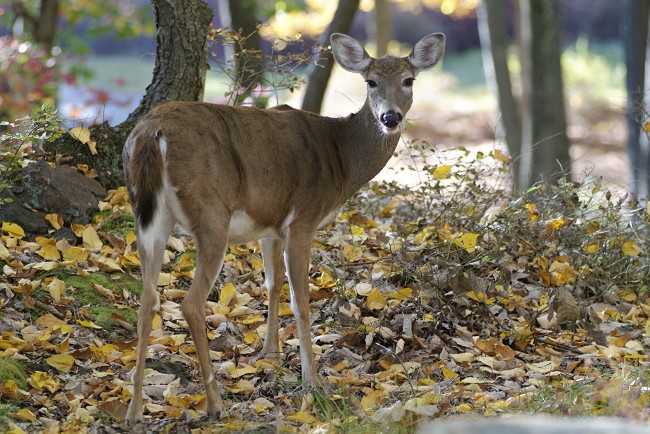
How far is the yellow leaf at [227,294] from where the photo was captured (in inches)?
265

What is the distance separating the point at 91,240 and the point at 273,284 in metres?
1.53

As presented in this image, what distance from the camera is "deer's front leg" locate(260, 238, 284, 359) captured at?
6.31 metres

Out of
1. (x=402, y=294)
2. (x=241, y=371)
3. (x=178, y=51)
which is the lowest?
(x=241, y=371)

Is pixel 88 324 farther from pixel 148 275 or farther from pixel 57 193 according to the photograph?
pixel 57 193

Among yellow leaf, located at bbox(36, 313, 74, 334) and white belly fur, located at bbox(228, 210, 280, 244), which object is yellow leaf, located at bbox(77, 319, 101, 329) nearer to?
yellow leaf, located at bbox(36, 313, 74, 334)

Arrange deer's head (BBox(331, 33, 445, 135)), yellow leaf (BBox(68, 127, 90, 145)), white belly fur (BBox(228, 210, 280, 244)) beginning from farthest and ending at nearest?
yellow leaf (BBox(68, 127, 90, 145)) → deer's head (BBox(331, 33, 445, 135)) → white belly fur (BBox(228, 210, 280, 244))

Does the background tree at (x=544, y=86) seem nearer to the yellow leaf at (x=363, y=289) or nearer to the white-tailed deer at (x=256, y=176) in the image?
the yellow leaf at (x=363, y=289)

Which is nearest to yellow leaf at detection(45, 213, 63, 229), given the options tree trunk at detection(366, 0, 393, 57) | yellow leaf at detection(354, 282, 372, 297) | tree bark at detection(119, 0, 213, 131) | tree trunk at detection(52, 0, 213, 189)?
tree trunk at detection(52, 0, 213, 189)

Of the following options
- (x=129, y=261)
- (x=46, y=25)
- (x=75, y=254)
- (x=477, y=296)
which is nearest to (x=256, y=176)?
(x=129, y=261)

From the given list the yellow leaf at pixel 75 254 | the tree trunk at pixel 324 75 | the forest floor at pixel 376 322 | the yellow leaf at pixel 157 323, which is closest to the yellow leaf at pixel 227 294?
the forest floor at pixel 376 322

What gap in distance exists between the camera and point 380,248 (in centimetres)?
740

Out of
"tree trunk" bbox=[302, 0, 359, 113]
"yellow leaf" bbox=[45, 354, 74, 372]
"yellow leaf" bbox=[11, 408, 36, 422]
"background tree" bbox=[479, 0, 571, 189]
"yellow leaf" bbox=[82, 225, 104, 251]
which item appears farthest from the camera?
"background tree" bbox=[479, 0, 571, 189]

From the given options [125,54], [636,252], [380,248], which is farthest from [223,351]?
[125,54]

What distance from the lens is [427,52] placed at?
6797 mm
